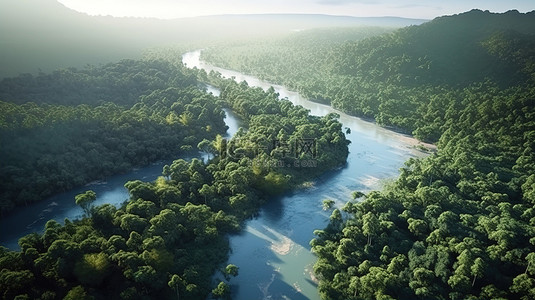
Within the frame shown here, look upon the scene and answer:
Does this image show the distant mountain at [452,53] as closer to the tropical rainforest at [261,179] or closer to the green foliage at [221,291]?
the tropical rainforest at [261,179]

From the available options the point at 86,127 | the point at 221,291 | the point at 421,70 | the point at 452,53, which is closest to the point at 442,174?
the point at 221,291

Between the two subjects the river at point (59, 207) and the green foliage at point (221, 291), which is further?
the river at point (59, 207)

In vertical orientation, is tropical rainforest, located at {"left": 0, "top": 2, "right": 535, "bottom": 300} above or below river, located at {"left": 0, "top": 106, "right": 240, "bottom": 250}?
above

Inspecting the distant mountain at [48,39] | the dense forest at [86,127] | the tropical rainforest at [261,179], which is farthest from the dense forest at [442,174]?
the distant mountain at [48,39]

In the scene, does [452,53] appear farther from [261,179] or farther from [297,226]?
[297,226]

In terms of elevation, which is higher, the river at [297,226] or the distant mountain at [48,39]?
the distant mountain at [48,39]

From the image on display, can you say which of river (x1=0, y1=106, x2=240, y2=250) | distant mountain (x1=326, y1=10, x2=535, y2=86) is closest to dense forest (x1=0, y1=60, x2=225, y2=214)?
river (x1=0, y1=106, x2=240, y2=250)

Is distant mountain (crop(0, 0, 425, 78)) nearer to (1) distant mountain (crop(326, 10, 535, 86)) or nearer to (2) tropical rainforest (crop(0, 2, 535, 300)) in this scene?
(2) tropical rainforest (crop(0, 2, 535, 300))
